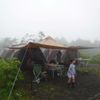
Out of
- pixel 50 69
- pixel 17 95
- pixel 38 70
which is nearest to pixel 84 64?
pixel 50 69

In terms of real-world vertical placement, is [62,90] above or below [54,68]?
below

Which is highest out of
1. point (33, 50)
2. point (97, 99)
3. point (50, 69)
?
point (33, 50)

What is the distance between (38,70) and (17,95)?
301cm

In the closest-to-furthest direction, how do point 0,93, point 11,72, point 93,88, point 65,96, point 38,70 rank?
point 0,93
point 65,96
point 11,72
point 93,88
point 38,70

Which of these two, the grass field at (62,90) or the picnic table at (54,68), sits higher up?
the picnic table at (54,68)

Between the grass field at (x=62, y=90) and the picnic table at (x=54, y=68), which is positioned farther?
the picnic table at (x=54, y=68)

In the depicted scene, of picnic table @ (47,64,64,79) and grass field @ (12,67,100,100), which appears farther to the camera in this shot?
picnic table @ (47,64,64,79)

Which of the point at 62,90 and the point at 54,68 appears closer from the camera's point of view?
the point at 62,90

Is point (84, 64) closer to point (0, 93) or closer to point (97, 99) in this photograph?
point (97, 99)

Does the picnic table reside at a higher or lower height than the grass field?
higher

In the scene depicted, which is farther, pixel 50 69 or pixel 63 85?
pixel 50 69

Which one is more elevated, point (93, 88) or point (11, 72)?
point (11, 72)

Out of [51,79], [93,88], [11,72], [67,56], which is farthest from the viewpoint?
[67,56]

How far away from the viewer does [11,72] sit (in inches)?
393
